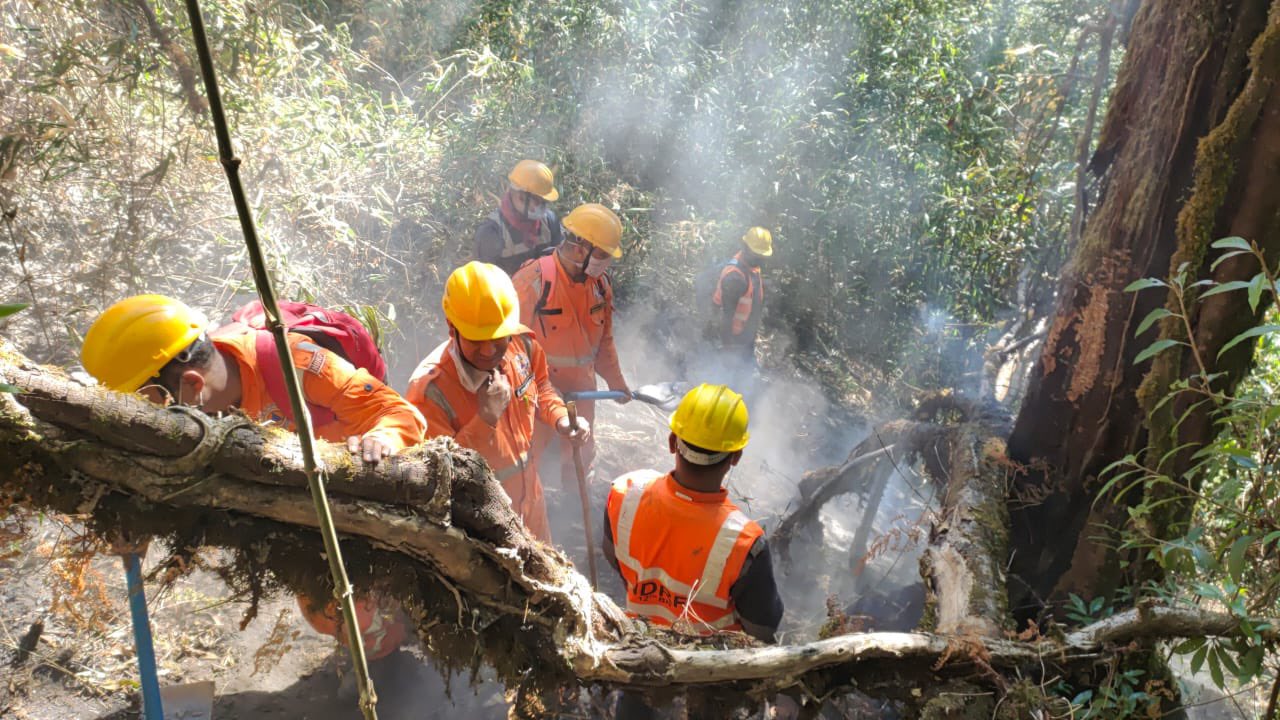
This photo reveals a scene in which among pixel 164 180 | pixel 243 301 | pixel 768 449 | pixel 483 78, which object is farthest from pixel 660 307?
pixel 164 180

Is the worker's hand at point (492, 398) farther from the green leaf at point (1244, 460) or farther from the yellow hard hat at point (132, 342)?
the green leaf at point (1244, 460)

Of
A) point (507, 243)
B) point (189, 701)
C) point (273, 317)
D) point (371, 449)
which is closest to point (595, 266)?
point (507, 243)

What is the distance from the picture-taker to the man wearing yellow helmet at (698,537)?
249 centimetres

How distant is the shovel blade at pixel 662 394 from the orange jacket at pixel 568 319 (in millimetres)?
185

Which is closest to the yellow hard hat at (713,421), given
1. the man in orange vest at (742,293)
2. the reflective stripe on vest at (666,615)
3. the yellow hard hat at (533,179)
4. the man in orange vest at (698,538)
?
the man in orange vest at (698,538)

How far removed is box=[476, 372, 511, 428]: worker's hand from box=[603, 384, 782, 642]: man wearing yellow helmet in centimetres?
88

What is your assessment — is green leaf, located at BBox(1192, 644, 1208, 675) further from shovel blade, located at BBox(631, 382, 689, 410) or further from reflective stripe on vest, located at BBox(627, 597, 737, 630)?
shovel blade, located at BBox(631, 382, 689, 410)

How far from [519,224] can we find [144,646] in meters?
4.10

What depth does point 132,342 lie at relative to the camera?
222 cm

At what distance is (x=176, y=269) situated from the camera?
5.45 metres

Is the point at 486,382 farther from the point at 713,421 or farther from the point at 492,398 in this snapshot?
the point at 713,421

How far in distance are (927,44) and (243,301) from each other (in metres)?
6.67

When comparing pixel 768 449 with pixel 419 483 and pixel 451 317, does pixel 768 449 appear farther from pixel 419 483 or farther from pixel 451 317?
pixel 419 483

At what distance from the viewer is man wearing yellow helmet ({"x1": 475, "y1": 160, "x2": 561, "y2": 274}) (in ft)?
18.9
